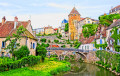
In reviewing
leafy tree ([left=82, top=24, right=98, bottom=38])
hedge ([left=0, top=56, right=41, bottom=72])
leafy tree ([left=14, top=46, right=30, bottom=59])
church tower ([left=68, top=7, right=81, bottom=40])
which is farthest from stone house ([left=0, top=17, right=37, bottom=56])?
church tower ([left=68, top=7, right=81, bottom=40])

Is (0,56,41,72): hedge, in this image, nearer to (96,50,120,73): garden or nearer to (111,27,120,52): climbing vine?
(96,50,120,73): garden

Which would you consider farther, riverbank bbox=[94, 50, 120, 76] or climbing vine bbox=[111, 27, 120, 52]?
climbing vine bbox=[111, 27, 120, 52]

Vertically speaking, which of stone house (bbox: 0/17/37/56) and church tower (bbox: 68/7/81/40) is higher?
church tower (bbox: 68/7/81/40)

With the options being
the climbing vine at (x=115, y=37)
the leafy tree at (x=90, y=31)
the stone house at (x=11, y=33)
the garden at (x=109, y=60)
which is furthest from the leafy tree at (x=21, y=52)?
the leafy tree at (x=90, y=31)

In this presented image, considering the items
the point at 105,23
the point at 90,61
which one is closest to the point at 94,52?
the point at 90,61

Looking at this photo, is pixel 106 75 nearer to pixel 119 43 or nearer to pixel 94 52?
pixel 119 43

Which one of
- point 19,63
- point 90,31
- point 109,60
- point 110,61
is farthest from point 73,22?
point 19,63

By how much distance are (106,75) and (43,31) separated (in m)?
84.6

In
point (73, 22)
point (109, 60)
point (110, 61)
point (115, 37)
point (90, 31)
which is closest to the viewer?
point (110, 61)

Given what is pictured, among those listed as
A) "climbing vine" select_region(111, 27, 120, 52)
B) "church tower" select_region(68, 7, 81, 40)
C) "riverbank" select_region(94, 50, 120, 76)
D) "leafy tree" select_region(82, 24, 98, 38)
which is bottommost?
"riverbank" select_region(94, 50, 120, 76)

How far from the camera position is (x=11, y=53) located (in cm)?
2194

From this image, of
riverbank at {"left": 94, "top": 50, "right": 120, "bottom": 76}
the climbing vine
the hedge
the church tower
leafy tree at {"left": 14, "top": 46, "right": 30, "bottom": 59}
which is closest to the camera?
the hedge

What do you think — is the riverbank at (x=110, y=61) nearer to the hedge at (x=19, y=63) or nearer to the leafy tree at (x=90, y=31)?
the hedge at (x=19, y=63)

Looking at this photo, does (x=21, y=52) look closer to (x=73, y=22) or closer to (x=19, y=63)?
(x=19, y=63)
